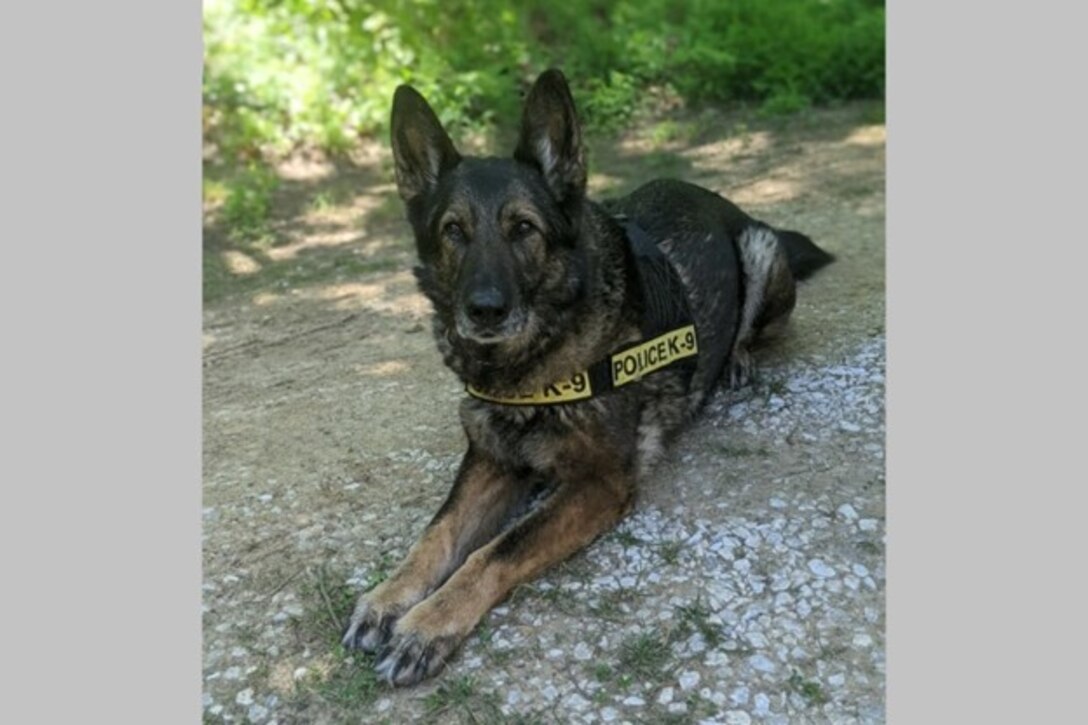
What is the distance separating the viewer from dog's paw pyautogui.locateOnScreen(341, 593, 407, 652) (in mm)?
4000

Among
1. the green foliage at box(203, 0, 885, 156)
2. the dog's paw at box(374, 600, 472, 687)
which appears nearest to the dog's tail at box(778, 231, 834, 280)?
the dog's paw at box(374, 600, 472, 687)

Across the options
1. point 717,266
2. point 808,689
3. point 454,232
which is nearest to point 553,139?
point 454,232

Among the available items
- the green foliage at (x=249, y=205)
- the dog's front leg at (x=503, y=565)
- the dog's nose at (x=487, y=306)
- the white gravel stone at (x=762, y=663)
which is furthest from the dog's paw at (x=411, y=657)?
the green foliage at (x=249, y=205)

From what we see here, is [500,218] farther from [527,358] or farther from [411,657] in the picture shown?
[411,657]

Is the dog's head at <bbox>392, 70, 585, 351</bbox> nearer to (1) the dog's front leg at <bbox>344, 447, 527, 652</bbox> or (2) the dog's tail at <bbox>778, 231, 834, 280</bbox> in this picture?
(1) the dog's front leg at <bbox>344, 447, 527, 652</bbox>

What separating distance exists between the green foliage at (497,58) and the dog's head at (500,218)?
675 centimetres

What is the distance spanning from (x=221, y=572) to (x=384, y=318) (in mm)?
3161

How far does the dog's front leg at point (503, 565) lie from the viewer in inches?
151

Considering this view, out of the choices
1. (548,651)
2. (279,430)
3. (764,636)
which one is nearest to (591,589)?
(548,651)

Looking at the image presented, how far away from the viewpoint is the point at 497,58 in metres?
12.2

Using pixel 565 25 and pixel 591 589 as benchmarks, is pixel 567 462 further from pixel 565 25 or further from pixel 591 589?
pixel 565 25

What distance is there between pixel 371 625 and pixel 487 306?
4.36 feet

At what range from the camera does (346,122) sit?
1127cm

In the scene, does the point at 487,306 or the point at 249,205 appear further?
the point at 249,205
